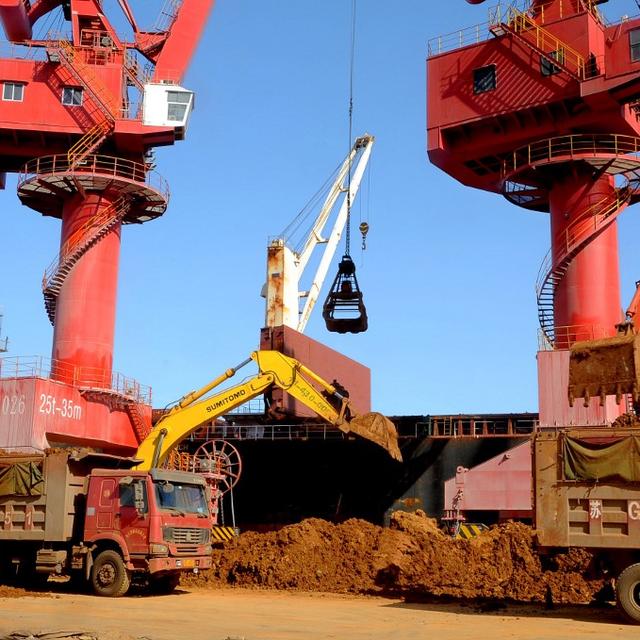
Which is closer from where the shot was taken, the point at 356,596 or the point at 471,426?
the point at 356,596

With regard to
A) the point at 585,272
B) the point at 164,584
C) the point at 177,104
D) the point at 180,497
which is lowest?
the point at 164,584

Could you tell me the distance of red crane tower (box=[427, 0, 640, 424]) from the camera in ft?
128

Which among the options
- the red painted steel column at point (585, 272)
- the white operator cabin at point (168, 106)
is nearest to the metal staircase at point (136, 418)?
the white operator cabin at point (168, 106)

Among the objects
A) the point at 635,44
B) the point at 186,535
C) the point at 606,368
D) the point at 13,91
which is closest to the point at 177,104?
the point at 13,91

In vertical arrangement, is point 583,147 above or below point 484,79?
below

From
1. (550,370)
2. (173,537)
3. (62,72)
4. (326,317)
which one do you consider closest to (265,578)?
(173,537)

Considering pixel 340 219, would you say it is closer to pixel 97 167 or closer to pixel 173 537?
pixel 97 167

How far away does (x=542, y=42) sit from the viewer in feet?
133

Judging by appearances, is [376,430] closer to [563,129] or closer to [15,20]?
[563,129]

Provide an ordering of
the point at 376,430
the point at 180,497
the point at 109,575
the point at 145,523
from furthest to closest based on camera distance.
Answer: the point at 376,430, the point at 180,497, the point at 109,575, the point at 145,523

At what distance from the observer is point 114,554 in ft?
75.3

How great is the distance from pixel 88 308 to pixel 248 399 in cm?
1653

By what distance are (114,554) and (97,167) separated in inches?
1010

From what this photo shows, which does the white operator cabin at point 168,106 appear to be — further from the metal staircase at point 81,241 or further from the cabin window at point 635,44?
the cabin window at point 635,44
